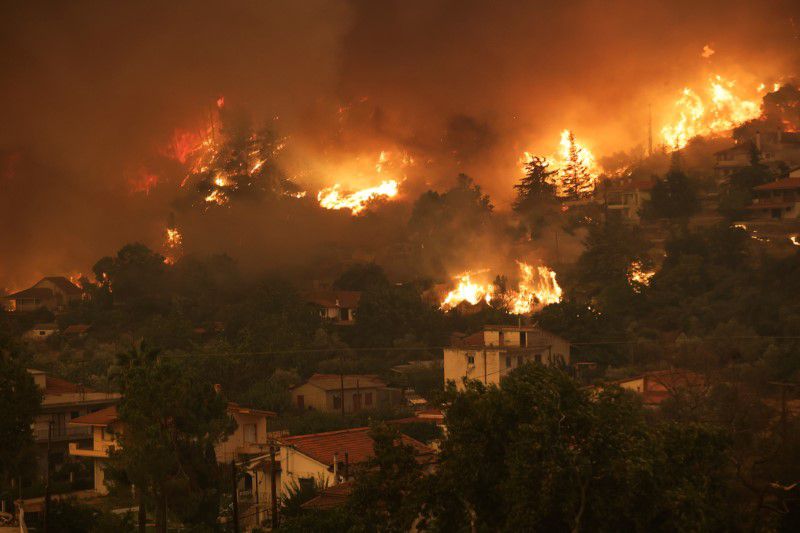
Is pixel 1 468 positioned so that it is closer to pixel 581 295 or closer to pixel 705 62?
pixel 581 295

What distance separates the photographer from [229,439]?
50.6 meters

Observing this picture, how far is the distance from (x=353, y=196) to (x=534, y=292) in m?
23.8

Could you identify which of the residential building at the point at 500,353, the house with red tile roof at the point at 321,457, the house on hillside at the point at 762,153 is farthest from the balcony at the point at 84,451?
the house on hillside at the point at 762,153

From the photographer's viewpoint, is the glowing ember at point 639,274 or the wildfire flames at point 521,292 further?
the wildfire flames at point 521,292

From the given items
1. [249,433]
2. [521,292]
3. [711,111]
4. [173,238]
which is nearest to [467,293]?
[521,292]

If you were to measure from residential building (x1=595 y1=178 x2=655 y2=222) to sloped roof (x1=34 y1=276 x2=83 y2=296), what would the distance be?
47.3 meters

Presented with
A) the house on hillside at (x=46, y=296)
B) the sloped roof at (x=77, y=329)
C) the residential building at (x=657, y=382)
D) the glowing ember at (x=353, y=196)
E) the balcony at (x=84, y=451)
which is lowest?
the balcony at (x=84, y=451)

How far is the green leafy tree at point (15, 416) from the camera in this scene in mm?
37844

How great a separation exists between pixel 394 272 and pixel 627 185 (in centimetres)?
2223

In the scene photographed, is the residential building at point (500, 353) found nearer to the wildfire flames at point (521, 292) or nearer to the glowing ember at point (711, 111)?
the wildfire flames at point (521, 292)

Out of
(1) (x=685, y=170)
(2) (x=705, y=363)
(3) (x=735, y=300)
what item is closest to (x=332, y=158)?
(1) (x=685, y=170)

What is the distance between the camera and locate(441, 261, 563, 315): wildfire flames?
79875 millimetres

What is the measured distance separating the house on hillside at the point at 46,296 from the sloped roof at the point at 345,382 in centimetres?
3813

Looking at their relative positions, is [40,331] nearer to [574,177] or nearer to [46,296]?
[46,296]
